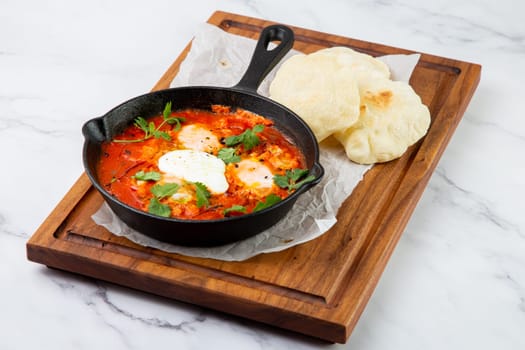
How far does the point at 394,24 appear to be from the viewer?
586 cm

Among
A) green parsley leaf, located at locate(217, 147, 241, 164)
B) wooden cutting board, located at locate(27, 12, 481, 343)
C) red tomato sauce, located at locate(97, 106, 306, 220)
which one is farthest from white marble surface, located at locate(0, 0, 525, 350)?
green parsley leaf, located at locate(217, 147, 241, 164)

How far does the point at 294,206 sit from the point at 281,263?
360 millimetres

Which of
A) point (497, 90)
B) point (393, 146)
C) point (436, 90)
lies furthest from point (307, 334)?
point (497, 90)

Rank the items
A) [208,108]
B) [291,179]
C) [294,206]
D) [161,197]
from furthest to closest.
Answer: [208,108]
[294,206]
[291,179]
[161,197]

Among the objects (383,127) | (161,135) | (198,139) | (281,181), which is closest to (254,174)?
(281,181)

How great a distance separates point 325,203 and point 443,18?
7.20 feet

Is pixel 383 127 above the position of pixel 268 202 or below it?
above

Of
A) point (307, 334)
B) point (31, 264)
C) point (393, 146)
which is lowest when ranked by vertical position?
point (31, 264)

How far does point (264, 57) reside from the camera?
470 cm

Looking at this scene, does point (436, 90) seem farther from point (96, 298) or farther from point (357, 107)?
point (96, 298)

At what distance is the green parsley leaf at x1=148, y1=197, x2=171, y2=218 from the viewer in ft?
12.6

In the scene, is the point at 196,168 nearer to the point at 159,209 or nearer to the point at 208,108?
the point at 159,209

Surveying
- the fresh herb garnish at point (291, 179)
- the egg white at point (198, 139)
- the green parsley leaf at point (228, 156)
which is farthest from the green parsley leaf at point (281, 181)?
the egg white at point (198, 139)

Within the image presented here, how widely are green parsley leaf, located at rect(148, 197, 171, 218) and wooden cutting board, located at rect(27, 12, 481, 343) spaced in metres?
0.18
